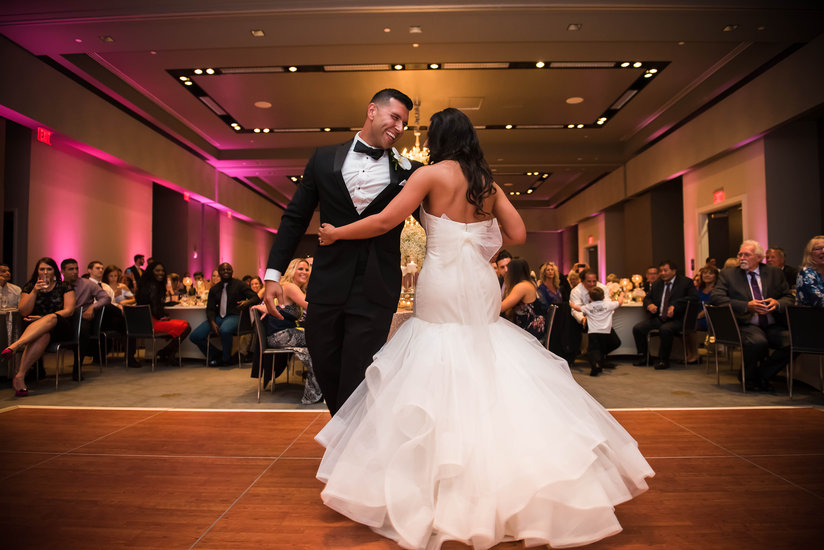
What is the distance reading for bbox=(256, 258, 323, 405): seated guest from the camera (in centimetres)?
458

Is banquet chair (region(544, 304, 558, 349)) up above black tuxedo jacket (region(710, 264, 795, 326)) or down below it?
below

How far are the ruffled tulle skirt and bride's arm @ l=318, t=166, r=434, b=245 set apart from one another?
1.37ft

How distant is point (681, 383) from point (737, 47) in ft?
17.4

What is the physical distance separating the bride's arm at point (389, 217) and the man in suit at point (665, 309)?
5.50m

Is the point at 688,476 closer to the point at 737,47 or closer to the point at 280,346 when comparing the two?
the point at 280,346

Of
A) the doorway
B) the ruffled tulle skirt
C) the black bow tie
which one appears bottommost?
the ruffled tulle skirt

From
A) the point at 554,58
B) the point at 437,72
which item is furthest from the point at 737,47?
the point at 437,72

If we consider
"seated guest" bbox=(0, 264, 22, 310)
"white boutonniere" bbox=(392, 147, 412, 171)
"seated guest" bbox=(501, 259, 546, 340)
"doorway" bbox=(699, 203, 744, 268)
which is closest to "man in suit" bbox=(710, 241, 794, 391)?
"seated guest" bbox=(501, 259, 546, 340)

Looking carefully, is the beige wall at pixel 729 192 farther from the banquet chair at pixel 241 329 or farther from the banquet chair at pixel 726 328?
the banquet chair at pixel 241 329

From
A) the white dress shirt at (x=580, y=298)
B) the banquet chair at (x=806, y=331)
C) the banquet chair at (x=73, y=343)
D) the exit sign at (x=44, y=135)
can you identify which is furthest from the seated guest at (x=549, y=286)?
the exit sign at (x=44, y=135)

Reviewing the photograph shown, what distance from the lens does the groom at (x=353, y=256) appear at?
1989mm

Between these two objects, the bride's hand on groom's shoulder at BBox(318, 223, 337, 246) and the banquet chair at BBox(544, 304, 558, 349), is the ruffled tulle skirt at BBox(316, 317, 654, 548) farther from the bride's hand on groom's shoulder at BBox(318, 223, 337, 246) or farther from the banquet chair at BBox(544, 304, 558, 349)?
the banquet chair at BBox(544, 304, 558, 349)

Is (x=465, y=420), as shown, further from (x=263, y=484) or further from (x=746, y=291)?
(x=746, y=291)

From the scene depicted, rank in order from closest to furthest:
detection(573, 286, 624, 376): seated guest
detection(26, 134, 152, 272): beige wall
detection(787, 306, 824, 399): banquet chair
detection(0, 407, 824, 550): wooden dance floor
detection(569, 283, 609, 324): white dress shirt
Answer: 1. detection(0, 407, 824, 550): wooden dance floor
2. detection(787, 306, 824, 399): banquet chair
3. detection(573, 286, 624, 376): seated guest
4. detection(569, 283, 609, 324): white dress shirt
5. detection(26, 134, 152, 272): beige wall
